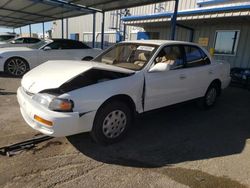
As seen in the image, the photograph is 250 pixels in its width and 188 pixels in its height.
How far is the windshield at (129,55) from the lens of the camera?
12.7 ft

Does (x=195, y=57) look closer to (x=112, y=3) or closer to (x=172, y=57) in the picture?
(x=172, y=57)

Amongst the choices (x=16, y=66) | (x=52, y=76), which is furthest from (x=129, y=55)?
(x=16, y=66)

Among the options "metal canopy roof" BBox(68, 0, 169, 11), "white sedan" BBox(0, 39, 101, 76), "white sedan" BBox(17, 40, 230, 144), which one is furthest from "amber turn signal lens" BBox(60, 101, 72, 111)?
"metal canopy roof" BBox(68, 0, 169, 11)

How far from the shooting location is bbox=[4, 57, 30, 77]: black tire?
799cm

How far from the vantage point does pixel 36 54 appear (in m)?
8.31

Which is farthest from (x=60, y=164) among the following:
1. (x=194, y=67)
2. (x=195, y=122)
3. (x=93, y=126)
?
(x=194, y=67)

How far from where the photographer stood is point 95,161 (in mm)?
2975

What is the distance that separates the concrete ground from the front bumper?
40cm

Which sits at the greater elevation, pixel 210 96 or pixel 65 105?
pixel 65 105

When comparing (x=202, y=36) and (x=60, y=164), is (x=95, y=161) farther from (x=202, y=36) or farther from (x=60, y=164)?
(x=202, y=36)

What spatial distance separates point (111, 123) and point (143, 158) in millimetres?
679

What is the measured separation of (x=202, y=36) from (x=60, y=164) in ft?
34.6

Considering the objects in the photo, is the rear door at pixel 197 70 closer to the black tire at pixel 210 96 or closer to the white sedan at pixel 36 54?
the black tire at pixel 210 96

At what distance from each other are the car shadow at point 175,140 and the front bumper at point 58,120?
1.62 feet
